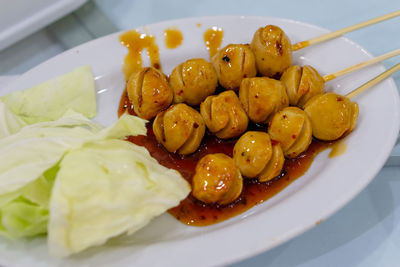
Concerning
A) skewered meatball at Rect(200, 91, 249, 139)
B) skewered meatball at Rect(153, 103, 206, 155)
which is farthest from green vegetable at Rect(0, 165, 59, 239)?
skewered meatball at Rect(200, 91, 249, 139)

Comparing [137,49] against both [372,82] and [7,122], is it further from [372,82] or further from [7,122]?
[372,82]

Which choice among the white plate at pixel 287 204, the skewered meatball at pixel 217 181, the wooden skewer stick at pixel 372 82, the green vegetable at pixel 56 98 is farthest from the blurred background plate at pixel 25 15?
the wooden skewer stick at pixel 372 82

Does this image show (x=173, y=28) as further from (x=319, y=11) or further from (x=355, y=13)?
Answer: (x=355, y=13)

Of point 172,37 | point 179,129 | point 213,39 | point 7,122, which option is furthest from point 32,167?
point 213,39

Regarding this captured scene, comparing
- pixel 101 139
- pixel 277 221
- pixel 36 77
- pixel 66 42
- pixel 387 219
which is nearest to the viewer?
pixel 277 221

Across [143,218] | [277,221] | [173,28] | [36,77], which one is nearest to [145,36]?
[173,28]

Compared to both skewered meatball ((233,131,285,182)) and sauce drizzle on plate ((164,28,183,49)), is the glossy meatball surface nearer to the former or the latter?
skewered meatball ((233,131,285,182))
